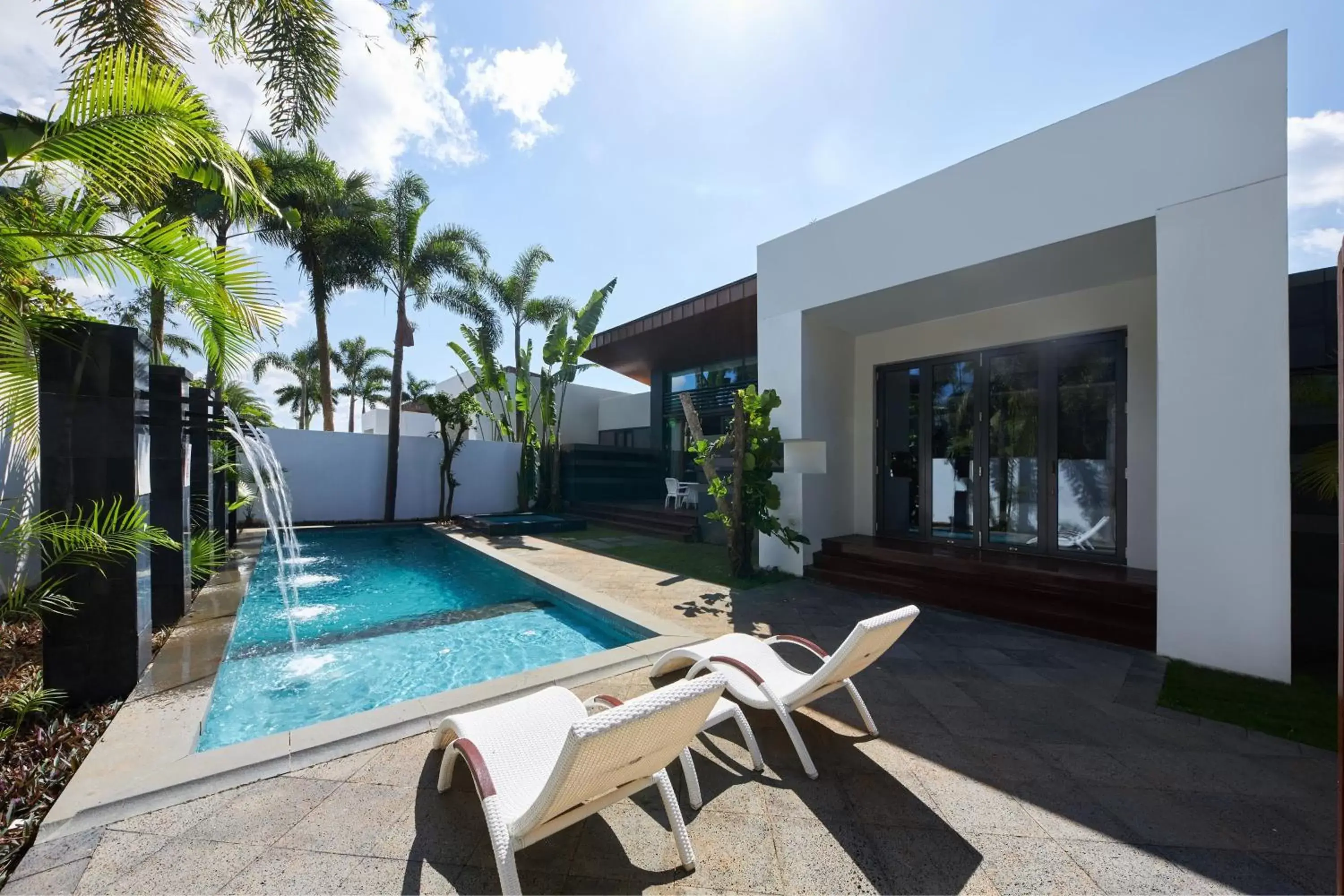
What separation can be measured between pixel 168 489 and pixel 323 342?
12.1 m

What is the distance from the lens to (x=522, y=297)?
57.1 feet

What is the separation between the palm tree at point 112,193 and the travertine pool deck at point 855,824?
3.17 meters

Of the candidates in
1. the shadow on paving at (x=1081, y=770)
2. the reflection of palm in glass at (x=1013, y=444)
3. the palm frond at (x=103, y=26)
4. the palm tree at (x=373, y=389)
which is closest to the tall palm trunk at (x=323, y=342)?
the palm frond at (x=103, y=26)

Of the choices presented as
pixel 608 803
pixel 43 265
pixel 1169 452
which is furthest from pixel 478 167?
pixel 1169 452

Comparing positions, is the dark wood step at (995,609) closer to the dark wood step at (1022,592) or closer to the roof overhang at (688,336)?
the dark wood step at (1022,592)

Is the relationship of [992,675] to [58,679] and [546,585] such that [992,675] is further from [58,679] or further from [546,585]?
[58,679]

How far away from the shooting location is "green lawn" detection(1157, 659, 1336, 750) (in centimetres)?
Answer: 355

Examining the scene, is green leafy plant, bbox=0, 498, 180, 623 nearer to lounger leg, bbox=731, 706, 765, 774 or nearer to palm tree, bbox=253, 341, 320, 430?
lounger leg, bbox=731, 706, 765, 774

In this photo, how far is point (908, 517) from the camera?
8.81 meters

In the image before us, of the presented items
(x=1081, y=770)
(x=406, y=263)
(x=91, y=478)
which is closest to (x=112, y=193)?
(x=91, y=478)

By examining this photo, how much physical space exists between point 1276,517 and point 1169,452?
83cm

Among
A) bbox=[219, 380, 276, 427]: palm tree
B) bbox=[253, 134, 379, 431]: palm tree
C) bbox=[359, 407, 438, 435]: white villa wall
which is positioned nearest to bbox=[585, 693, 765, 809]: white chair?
bbox=[219, 380, 276, 427]: palm tree

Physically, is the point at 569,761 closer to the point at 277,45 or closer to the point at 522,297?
the point at 277,45

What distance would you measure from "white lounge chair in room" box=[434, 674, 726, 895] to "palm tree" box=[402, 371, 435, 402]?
110ft
